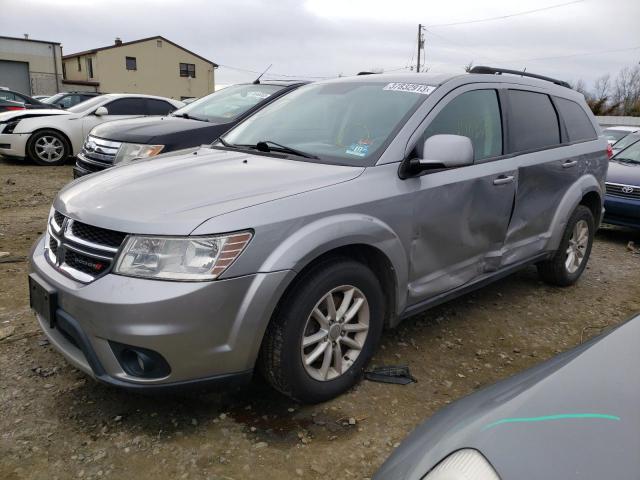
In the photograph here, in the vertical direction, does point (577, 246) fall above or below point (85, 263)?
below

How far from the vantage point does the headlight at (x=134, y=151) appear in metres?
5.36

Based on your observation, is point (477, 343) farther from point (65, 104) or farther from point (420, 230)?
point (65, 104)

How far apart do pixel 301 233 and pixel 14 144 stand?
8925 mm

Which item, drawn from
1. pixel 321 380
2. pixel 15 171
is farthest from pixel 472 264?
pixel 15 171

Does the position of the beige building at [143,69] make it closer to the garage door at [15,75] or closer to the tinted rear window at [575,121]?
the garage door at [15,75]

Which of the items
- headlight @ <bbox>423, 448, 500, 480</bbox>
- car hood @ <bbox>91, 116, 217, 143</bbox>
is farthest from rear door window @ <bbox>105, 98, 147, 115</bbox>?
headlight @ <bbox>423, 448, 500, 480</bbox>

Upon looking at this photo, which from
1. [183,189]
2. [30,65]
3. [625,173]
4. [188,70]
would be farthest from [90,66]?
[183,189]

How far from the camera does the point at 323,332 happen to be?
8.67ft

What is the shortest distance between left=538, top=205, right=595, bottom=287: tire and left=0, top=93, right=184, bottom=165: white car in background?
757 centimetres

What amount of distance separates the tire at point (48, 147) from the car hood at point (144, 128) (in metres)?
4.14

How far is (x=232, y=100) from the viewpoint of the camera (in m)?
6.54

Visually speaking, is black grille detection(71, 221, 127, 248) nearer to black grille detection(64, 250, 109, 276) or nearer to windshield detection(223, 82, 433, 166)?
black grille detection(64, 250, 109, 276)

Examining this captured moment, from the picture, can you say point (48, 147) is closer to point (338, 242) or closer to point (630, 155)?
point (338, 242)

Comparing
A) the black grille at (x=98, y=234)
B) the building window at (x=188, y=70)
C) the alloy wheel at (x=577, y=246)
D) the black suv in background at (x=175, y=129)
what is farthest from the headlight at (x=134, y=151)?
the building window at (x=188, y=70)
